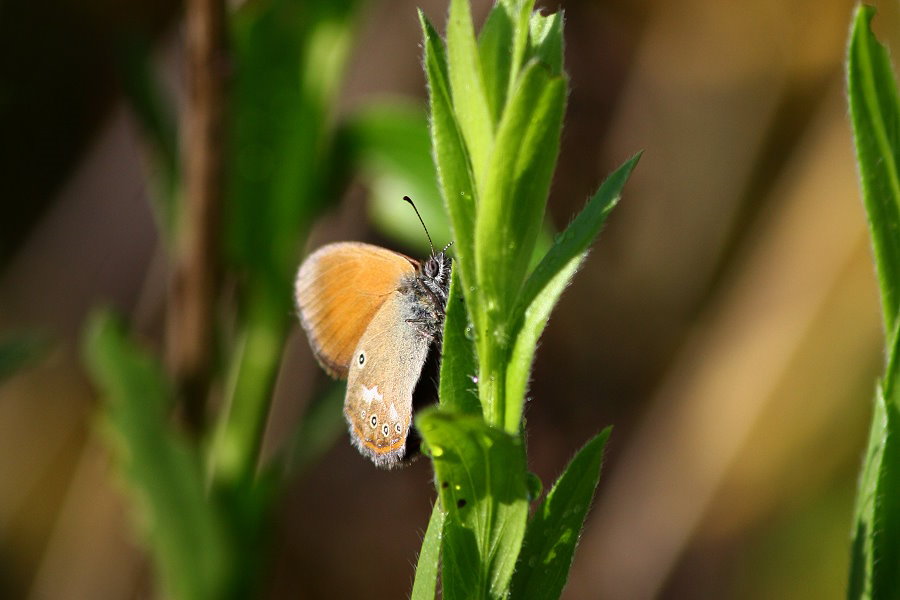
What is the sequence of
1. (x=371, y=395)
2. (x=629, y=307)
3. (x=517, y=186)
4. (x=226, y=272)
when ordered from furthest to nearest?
(x=629, y=307)
(x=226, y=272)
(x=371, y=395)
(x=517, y=186)

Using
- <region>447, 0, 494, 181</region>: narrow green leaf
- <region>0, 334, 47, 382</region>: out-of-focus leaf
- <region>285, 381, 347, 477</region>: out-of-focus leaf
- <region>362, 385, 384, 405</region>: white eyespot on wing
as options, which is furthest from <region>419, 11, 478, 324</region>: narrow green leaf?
<region>285, 381, 347, 477</region>: out-of-focus leaf

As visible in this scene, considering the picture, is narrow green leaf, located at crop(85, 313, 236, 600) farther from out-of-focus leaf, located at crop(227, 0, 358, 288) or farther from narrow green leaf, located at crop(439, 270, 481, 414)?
narrow green leaf, located at crop(439, 270, 481, 414)

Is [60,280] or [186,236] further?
[60,280]

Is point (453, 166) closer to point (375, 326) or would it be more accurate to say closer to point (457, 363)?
point (457, 363)

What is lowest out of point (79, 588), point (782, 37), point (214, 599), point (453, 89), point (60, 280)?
point (79, 588)

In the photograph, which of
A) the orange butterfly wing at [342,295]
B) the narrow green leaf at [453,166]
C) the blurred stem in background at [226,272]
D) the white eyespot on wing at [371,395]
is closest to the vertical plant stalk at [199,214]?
the blurred stem in background at [226,272]

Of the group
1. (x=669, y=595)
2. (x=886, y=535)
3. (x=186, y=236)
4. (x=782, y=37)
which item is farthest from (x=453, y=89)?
(x=669, y=595)

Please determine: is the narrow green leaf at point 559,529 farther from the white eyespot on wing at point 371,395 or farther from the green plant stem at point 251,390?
the green plant stem at point 251,390

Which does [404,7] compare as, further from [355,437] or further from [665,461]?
[355,437]

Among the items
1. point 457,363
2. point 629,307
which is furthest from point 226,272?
point 629,307
